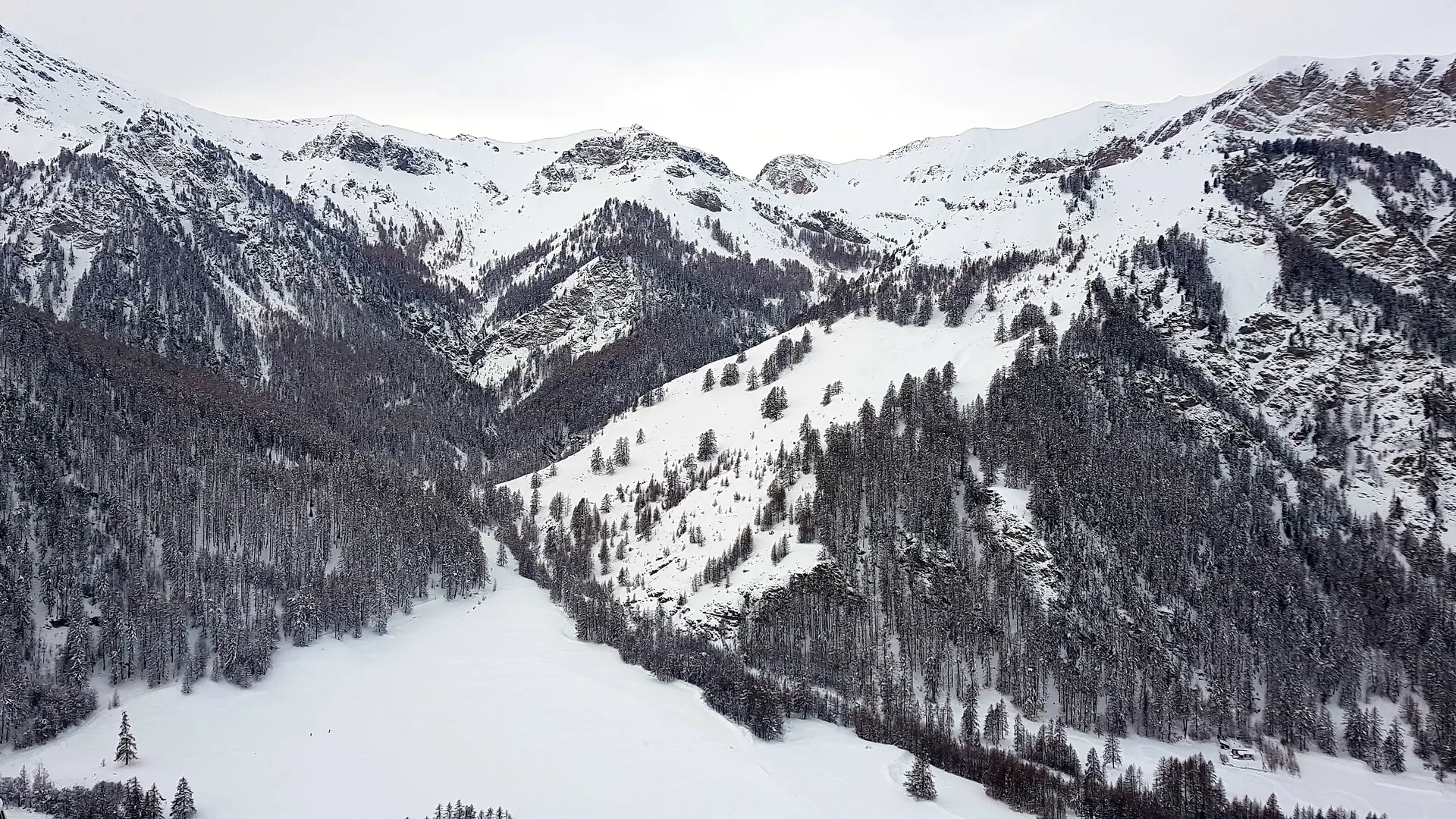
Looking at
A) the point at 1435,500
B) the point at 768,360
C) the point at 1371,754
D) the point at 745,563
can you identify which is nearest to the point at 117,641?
the point at 745,563

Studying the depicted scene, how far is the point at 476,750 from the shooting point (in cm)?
8131

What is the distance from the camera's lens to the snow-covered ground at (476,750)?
72438 millimetres

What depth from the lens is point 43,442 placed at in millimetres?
115062

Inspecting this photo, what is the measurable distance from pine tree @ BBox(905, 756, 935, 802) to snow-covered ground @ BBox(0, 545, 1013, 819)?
1274 millimetres

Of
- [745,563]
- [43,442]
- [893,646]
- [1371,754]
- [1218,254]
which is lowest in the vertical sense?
[1371,754]

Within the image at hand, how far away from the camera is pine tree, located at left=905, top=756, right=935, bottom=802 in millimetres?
77812

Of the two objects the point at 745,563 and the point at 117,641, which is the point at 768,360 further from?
the point at 117,641

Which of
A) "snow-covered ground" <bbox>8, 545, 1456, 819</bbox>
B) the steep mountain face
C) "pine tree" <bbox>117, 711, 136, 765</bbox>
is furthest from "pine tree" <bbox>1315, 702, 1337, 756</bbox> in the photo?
"pine tree" <bbox>117, 711, 136, 765</bbox>

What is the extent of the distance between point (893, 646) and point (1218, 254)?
11515 centimetres

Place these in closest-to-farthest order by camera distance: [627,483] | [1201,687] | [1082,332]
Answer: [1201,687] → [1082,332] → [627,483]

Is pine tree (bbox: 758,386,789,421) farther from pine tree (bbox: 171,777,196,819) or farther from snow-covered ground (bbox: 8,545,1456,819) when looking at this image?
pine tree (bbox: 171,777,196,819)

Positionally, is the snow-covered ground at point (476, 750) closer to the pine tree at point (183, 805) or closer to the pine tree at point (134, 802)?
the pine tree at point (183, 805)

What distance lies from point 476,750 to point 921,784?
44.0 m

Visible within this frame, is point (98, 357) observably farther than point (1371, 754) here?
Yes
